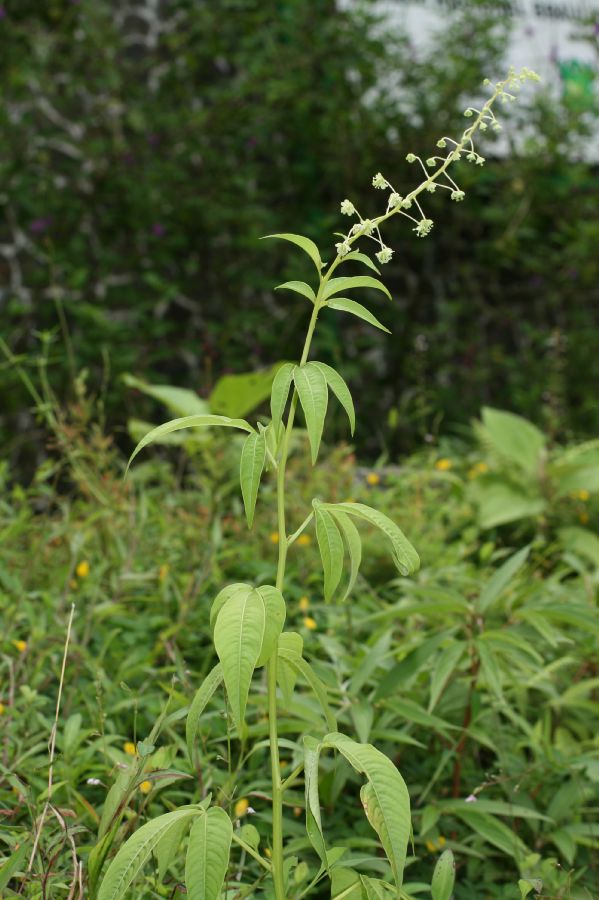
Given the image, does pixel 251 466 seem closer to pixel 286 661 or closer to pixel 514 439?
pixel 286 661

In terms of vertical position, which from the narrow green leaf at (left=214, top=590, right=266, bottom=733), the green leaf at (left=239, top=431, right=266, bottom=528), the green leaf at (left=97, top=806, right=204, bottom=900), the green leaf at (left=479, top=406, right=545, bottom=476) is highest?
the green leaf at (left=479, top=406, right=545, bottom=476)

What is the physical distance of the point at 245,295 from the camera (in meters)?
5.28

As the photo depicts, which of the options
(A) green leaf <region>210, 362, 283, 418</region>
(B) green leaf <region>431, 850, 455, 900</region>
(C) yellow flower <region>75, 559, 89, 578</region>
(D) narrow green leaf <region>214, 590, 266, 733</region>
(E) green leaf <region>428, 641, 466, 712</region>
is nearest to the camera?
(D) narrow green leaf <region>214, 590, 266, 733</region>

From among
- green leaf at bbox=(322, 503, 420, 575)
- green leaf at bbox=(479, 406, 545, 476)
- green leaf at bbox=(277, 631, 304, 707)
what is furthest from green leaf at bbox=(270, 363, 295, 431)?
green leaf at bbox=(479, 406, 545, 476)

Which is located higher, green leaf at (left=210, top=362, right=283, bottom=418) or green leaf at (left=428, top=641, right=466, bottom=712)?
green leaf at (left=210, top=362, right=283, bottom=418)

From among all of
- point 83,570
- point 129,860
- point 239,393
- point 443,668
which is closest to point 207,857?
point 129,860

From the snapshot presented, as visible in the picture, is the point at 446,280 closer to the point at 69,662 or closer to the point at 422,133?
the point at 422,133

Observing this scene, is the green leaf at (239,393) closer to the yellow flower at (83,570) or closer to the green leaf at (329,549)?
the yellow flower at (83,570)

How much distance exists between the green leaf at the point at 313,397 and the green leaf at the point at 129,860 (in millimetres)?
420

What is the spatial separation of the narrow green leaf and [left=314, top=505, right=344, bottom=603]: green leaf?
0.08 metres

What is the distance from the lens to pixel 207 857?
912mm

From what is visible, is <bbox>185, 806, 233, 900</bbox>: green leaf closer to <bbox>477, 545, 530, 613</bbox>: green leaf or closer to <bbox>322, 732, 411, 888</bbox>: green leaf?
<bbox>322, 732, 411, 888</bbox>: green leaf

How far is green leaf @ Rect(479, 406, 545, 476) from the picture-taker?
12.2ft

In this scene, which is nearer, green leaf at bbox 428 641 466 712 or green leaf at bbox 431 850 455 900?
green leaf at bbox 431 850 455 900
